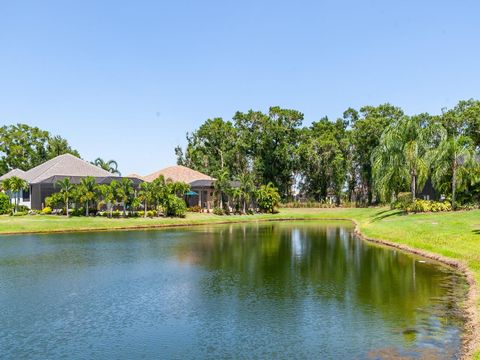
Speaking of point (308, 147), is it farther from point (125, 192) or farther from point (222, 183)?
point (125, 192)

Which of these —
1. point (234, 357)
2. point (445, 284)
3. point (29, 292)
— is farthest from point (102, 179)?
point (234, 357)

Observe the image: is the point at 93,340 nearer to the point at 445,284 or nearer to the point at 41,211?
the point at 445,284

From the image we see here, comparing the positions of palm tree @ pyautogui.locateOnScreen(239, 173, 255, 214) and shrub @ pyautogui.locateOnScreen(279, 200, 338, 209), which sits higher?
palm tree @ pyautogui.locateOnScreen(239, 173, 255, 214)

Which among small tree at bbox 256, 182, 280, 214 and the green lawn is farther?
small tree at bbox 256, 182, 280, 214

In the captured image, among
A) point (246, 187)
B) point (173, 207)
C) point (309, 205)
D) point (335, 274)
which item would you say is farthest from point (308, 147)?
point (335, 274)

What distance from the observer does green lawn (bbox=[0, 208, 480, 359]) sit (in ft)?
117

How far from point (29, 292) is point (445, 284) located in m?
21.6

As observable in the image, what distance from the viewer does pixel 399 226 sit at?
1999 inches

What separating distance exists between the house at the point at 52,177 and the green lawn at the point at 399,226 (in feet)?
35.0

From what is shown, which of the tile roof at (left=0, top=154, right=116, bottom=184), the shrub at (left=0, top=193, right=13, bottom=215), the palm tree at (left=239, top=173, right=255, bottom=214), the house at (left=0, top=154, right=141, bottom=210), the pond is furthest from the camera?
the palm tree at (left=239, top=173, right=255, bottom=214)

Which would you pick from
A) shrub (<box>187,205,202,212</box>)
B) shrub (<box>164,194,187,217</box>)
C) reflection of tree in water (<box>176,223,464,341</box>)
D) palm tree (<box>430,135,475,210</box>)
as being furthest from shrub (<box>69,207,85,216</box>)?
palm tree (<box>430,135,475,210</box>)

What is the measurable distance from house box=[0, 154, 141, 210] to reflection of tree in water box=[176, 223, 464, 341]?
3624 centimetres

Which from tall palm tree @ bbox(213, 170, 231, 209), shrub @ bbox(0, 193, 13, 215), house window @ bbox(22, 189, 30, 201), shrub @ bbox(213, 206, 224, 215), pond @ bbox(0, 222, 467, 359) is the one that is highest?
tall palm tree @ bbox(213, 170, 231, 209)

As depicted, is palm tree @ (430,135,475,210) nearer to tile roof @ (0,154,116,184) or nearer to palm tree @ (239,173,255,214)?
palm tree @ (239,173,255,214)
